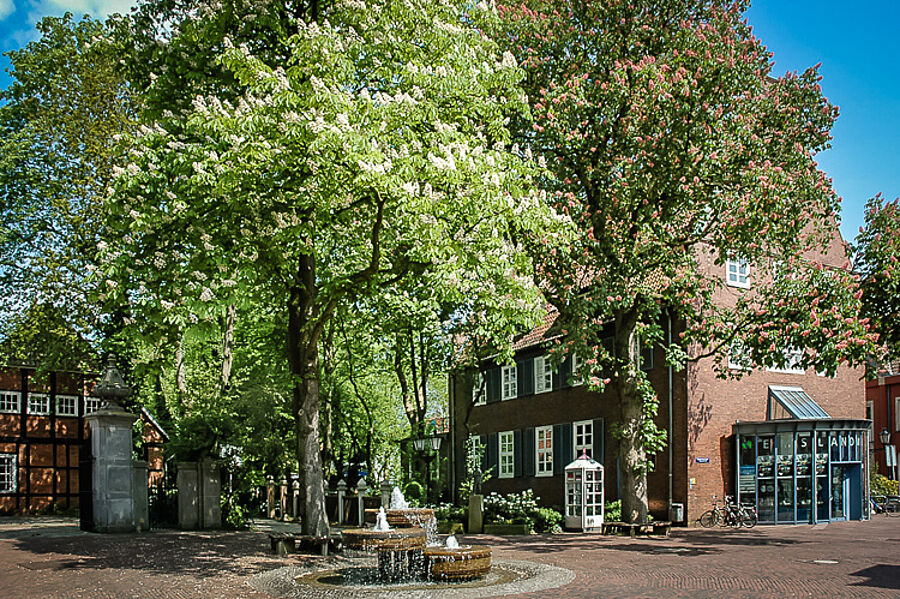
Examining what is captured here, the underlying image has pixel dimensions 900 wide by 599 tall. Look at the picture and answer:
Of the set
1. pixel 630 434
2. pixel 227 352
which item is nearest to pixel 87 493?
pixel 227 352

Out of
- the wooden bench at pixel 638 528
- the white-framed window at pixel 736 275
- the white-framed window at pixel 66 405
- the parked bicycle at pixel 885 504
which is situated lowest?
the parked bicycle at pixel 885 504

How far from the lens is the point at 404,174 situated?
13391mm

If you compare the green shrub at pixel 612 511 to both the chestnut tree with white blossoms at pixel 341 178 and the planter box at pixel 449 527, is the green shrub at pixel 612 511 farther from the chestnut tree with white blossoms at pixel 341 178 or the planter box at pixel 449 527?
the chestnut tree with white blossoms at pixel 341 178

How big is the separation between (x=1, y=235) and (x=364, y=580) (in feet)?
59.7

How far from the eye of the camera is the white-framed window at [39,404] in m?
34.9

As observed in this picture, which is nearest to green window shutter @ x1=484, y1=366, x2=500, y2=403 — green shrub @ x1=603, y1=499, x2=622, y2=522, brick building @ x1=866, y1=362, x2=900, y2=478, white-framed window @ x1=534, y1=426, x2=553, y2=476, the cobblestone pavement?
white-framed window @ x1=534, y1=426, x2=553, y2=476

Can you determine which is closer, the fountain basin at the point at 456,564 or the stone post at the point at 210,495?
the fountain basin at the point at 456,564

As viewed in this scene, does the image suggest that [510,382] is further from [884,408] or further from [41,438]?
[884,408]

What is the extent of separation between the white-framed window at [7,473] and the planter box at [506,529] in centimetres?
1963

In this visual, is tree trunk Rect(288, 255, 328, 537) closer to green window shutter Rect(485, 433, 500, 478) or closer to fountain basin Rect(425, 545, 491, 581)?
fountain basin Rect(425, 545, 491, 581)

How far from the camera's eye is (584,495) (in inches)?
1038

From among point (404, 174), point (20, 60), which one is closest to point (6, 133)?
point (20, 60)

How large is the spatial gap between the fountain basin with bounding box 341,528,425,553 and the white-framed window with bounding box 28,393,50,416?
25.3 metres

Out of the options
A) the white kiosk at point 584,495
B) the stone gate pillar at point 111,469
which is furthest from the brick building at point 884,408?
the stone gate pillar at point 111,469
